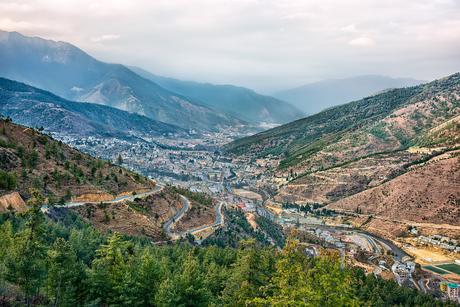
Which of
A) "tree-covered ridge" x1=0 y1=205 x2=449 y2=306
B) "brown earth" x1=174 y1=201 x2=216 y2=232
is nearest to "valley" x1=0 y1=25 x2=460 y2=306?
"tree-covered ridge" x1=0 y1=205 x2=449 y2=306

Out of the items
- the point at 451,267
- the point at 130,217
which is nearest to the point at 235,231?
the point at 130,217

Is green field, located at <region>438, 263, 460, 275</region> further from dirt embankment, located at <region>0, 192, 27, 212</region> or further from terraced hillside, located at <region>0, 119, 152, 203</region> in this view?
dirt embankment, located at <region>0, 192, 27, 212</region>

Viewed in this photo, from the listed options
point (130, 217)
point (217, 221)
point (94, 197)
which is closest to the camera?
point (130, 217)

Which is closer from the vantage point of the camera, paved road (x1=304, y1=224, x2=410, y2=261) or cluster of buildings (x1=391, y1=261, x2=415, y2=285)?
cluster of buildings (x1=391, y1=261, x2=415, y2=285)

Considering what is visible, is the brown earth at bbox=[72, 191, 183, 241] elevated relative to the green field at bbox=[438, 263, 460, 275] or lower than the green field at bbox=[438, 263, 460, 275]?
elevated

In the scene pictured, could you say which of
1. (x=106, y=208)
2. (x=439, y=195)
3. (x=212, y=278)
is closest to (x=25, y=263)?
(x=212, y=278)

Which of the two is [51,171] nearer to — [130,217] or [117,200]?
[117,200]

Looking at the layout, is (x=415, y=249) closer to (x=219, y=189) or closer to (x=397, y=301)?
(x=397, y=301)
